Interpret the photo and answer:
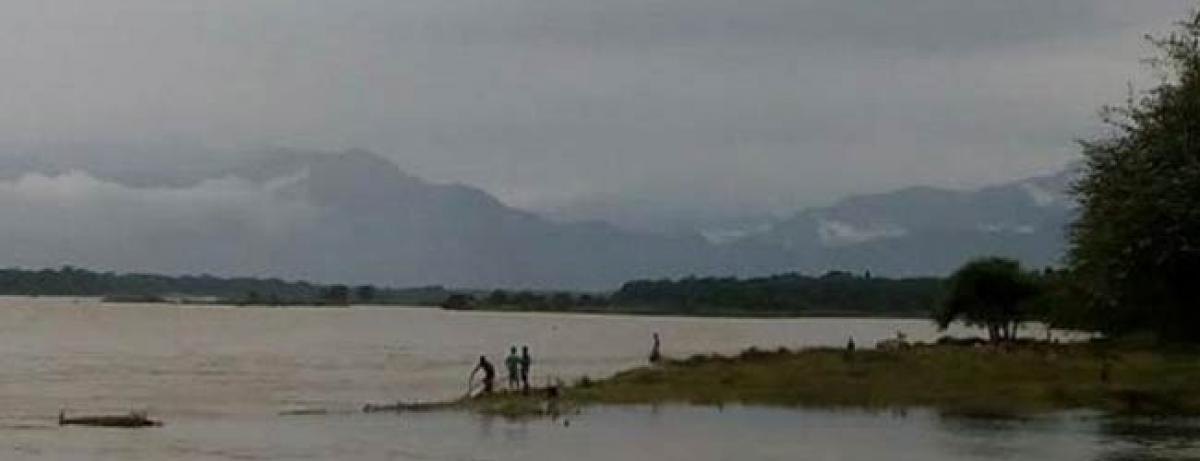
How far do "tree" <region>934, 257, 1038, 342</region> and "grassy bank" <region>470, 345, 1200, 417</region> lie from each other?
41.9m

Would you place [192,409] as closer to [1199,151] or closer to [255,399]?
[255,399]

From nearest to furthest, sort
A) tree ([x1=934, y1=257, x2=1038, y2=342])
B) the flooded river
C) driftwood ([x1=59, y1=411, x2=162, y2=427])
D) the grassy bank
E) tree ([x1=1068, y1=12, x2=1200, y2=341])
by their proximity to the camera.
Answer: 1. tree ([x1=1068, y1=12, x2=1200, y2=341])
2. the flooded river
3. driftwood ([x1=59, y1=411, x2=162, y2=427])
4. the grassy bank
5. tree ([x1=934, y1=257, x2=1038, y2=342])

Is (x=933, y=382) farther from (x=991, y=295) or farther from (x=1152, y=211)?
(x=991, y=295)

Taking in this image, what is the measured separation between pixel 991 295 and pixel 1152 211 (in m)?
106

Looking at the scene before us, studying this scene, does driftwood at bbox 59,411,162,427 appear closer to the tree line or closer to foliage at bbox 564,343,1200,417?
foliage at bbox 564,343,1200,417

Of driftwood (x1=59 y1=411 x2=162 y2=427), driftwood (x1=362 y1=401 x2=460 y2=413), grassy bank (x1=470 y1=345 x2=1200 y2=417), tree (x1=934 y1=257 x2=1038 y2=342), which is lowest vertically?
driftwood (x1=59 y1=411 x2=162 y2=427)

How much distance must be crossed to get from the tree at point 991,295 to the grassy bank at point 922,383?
4193 cm

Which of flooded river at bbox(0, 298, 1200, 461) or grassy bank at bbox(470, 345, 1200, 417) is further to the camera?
grassy bank at bbox(470, 345, 1200, 417)

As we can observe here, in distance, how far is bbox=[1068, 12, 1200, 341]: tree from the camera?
3488 centimetres

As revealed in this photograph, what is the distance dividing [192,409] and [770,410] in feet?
75.4

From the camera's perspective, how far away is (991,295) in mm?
139375

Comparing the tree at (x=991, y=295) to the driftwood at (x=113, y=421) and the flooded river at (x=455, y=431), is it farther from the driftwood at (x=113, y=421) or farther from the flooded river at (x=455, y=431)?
the driftwood at (x=113, y=421)

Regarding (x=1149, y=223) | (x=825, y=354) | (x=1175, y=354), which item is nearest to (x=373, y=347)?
(x=825, y=354)

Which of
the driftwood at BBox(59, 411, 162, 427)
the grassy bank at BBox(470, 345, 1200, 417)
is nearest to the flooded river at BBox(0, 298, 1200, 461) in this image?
the driftwood at BBox(59, 411, 162, 427)
